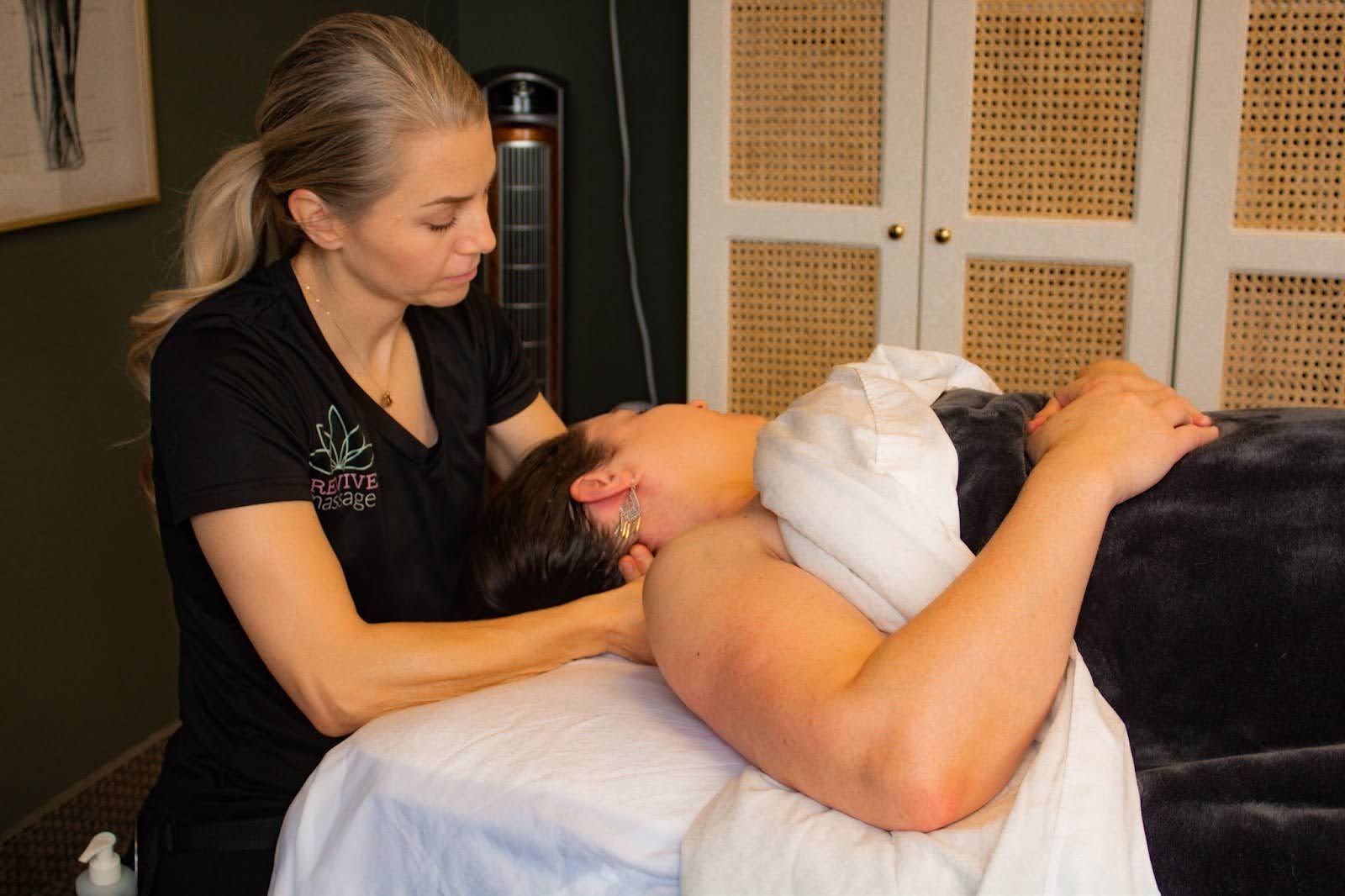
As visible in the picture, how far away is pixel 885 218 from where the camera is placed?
9.04 ft

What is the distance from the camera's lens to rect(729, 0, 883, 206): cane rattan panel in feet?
8.96

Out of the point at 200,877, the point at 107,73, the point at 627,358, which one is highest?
the point at 107,73

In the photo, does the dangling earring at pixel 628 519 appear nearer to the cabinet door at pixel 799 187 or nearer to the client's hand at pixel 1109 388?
the client's hand at pixel 1109 388

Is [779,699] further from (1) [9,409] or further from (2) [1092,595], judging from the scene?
(1) [9,409]


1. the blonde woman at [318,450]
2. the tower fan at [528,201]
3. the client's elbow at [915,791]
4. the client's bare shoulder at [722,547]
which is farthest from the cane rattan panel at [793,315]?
the client's elbow at [915,791]

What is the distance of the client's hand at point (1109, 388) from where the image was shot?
1289 millimetres

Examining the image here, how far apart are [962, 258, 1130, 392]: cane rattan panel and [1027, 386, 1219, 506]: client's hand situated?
1405 millimetres

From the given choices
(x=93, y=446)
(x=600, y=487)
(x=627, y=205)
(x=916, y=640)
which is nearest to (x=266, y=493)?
(x=600, y=487)

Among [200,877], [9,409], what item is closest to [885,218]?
[9,409]

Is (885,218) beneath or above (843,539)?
above

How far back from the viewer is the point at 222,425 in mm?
1379

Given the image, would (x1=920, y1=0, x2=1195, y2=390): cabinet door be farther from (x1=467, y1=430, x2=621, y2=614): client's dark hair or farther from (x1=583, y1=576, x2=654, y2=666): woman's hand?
(x1=583, y1=576, x2=654, y2=666): woman's hand

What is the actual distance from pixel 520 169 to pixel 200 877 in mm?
2055

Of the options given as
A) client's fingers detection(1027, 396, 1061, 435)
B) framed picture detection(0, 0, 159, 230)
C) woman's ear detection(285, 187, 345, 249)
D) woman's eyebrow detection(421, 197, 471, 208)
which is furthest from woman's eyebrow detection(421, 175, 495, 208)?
framed picture detection(0, 0, 159, 230)
